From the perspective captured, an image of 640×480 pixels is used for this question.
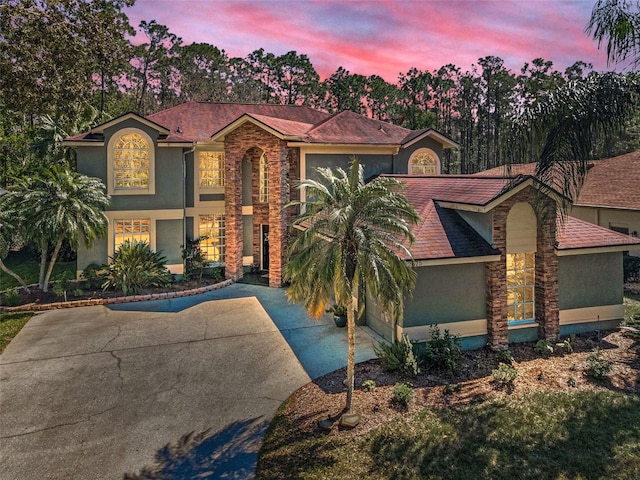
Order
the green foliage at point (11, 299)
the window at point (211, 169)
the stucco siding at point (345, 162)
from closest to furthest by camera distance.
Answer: the green foliage at point (11, 299) < the stucco siding at point (345, 162) < the window at point (211, 169)

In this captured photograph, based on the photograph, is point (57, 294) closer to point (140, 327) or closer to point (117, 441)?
point (140, 327)

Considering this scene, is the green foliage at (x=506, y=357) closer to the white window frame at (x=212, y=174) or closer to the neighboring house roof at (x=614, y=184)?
the neighboring house roof at (x=614, y=184)

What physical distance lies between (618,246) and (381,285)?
28.8 ft

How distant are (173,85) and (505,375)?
5239cm

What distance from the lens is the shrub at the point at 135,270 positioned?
1642 cm

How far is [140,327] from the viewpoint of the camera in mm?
12844

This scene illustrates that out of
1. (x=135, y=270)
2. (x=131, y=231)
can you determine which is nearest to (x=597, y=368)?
(x=135, y=270)

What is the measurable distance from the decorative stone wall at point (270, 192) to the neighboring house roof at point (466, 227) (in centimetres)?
658

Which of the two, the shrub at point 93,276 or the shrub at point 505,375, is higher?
the shrub at point 93,276

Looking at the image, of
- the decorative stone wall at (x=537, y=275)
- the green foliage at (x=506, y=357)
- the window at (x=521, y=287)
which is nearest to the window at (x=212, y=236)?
the decorative stone wall at (x=537, y=275)

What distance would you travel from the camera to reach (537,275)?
11.4m

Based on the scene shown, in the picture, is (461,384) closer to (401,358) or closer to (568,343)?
(401,358)

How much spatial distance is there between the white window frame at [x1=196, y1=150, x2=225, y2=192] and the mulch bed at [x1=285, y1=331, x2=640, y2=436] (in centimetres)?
1276

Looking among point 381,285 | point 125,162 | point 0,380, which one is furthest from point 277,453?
point 125,162
